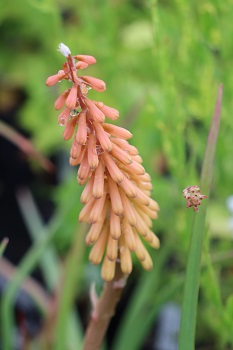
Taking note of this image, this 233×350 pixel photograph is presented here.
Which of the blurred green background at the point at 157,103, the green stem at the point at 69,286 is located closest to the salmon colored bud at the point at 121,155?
the blurred green background at the point at 157,103

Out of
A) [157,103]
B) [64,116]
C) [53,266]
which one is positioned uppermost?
[157,103]

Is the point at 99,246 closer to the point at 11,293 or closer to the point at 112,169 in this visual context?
the point at 112,169

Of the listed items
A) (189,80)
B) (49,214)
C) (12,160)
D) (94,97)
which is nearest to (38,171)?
(12,160)

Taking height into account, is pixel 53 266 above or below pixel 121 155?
above

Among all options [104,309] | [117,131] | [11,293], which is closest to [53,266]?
[11,293]

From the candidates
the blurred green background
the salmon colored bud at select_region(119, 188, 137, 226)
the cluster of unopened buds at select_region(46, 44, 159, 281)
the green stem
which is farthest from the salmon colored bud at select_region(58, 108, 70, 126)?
the green stem

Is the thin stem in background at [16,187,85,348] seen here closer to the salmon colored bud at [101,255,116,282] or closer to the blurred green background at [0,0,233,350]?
the blurred green background at [0,0,233,350]

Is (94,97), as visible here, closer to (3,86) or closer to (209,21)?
(209,21)
